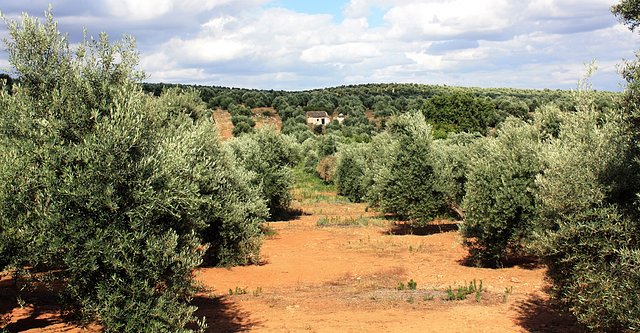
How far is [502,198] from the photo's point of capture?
63.4 ft

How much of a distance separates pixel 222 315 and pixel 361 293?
192 inches

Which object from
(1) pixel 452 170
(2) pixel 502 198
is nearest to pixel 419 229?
(1) pixel 452 170

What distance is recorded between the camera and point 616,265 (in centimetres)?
960

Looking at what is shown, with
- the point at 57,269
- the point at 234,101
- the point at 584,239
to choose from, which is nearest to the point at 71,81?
the point at 57,269

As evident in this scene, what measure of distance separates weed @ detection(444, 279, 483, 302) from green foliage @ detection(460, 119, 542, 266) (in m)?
3.31

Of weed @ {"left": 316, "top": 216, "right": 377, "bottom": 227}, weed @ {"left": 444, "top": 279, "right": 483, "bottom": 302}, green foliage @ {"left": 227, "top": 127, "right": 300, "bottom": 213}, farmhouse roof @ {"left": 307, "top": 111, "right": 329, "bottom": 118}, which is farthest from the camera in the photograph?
farmhouse roof @ {"left": 307, "top": 111, "right": 329, "bottom": 118}

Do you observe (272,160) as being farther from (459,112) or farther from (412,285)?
(459,112)

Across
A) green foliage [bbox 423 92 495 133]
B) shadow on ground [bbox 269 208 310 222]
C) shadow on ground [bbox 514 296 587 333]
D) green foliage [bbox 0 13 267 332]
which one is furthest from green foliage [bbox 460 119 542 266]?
green foliage [bbox 423 92 495 133]

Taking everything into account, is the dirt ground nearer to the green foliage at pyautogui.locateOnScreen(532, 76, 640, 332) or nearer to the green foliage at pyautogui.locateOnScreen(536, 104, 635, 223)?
the green foliage at pyautogui.locateOnScreen(532, 76, 640, 332)

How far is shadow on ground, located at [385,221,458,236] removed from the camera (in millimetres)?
29453

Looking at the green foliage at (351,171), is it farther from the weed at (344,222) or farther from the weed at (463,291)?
the weed at (463,291)

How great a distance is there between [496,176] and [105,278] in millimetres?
15334

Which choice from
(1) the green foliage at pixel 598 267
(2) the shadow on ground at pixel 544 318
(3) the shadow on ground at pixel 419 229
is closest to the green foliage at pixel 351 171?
(3) the shadow on ground at pixel 419 229

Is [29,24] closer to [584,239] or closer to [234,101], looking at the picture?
[584,239]
